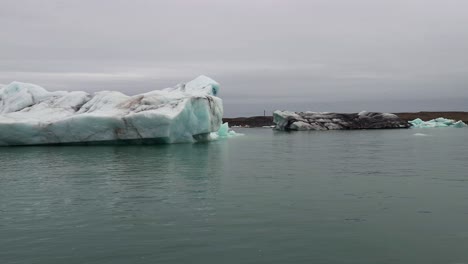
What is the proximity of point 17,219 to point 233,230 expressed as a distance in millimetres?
4924

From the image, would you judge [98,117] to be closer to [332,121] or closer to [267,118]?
[332,121]

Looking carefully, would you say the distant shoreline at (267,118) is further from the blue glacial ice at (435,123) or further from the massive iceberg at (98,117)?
the massive iceberg at (98,117)

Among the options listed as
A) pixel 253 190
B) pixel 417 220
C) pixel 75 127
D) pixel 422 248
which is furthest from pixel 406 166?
pixel 75 127

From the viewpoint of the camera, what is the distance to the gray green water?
8023mm

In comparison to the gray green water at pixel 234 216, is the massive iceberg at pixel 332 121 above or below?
above

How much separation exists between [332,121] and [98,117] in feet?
183

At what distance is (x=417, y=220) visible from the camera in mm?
10336

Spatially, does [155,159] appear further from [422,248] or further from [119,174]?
[422,248]

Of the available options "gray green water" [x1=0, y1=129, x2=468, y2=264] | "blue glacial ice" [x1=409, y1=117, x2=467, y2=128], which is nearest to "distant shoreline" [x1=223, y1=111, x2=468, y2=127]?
"blue glacial ice" [x1=409, y1=117, x2=467, y2=128]

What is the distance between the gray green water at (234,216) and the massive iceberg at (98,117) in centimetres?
1470

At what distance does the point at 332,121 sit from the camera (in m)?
82.8

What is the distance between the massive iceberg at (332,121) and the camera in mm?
80125

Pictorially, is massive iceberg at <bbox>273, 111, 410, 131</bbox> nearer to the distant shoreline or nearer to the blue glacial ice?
the blue glacial ice

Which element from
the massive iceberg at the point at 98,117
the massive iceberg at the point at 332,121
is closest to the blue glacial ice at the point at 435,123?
the massive iceberg at the point at 332,121
